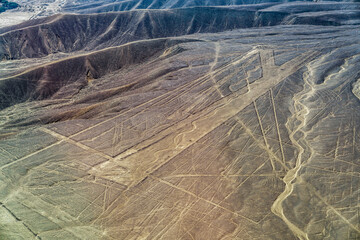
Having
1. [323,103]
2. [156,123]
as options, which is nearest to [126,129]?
[156,123]

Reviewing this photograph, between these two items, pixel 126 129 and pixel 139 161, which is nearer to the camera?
pixel 139 161

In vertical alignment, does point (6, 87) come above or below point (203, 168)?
above

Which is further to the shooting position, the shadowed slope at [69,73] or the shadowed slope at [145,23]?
the shadowed slope at [145,23]

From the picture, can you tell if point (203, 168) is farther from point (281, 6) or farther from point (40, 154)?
point (281, 6)

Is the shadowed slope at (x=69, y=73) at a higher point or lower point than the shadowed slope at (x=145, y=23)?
lower

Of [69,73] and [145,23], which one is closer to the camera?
[69,73]

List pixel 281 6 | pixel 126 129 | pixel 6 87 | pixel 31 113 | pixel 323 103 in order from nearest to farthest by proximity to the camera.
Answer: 1. pixel 126 129
2. pixel 323 103
3. pixel 31 113
4. pixel 6 87
5. pixel 281 6

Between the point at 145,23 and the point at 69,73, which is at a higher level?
the point at 145,23

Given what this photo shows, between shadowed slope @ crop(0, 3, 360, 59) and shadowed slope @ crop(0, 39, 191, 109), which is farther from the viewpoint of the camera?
shadowed slope @ crop(0, 3, 360, 59)

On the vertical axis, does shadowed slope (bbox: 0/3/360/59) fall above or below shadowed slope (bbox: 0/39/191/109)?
above

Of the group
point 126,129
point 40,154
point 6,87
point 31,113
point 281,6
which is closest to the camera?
point 40,154

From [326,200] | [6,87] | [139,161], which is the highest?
[6,87]
